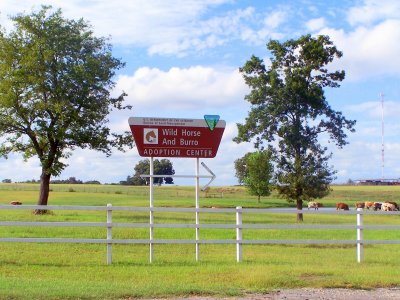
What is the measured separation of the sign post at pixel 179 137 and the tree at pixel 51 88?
23463 mm

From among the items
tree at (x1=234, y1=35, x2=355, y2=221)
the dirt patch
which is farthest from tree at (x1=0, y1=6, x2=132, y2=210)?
the dirt patch

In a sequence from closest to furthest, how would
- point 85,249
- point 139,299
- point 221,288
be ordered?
point 139,299 → point 221,288 → point 85,249

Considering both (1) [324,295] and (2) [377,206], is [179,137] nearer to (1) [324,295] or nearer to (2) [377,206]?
(1) [324,295]

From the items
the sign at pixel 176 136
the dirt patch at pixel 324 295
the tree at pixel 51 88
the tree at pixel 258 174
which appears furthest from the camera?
the tree at pixel 258 174

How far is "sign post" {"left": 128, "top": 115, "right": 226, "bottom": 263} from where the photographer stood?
17.8 m

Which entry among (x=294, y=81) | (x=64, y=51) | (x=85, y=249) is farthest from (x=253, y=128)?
(x=85, y=249)

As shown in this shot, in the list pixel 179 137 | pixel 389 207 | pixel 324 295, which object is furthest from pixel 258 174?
pixel 324 295

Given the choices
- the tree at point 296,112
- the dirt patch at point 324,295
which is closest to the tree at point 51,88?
the tree at point 296,112

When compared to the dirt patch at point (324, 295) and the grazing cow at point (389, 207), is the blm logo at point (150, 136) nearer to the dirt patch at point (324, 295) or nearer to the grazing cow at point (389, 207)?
the dirt patch at point (324, 295)

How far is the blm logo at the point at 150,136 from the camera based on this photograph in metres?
17.9

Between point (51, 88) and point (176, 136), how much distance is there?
2570 centimetres

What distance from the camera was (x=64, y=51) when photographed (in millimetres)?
42781

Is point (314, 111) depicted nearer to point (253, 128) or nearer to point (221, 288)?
point (253, 128)

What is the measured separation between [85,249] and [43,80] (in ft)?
77.2
